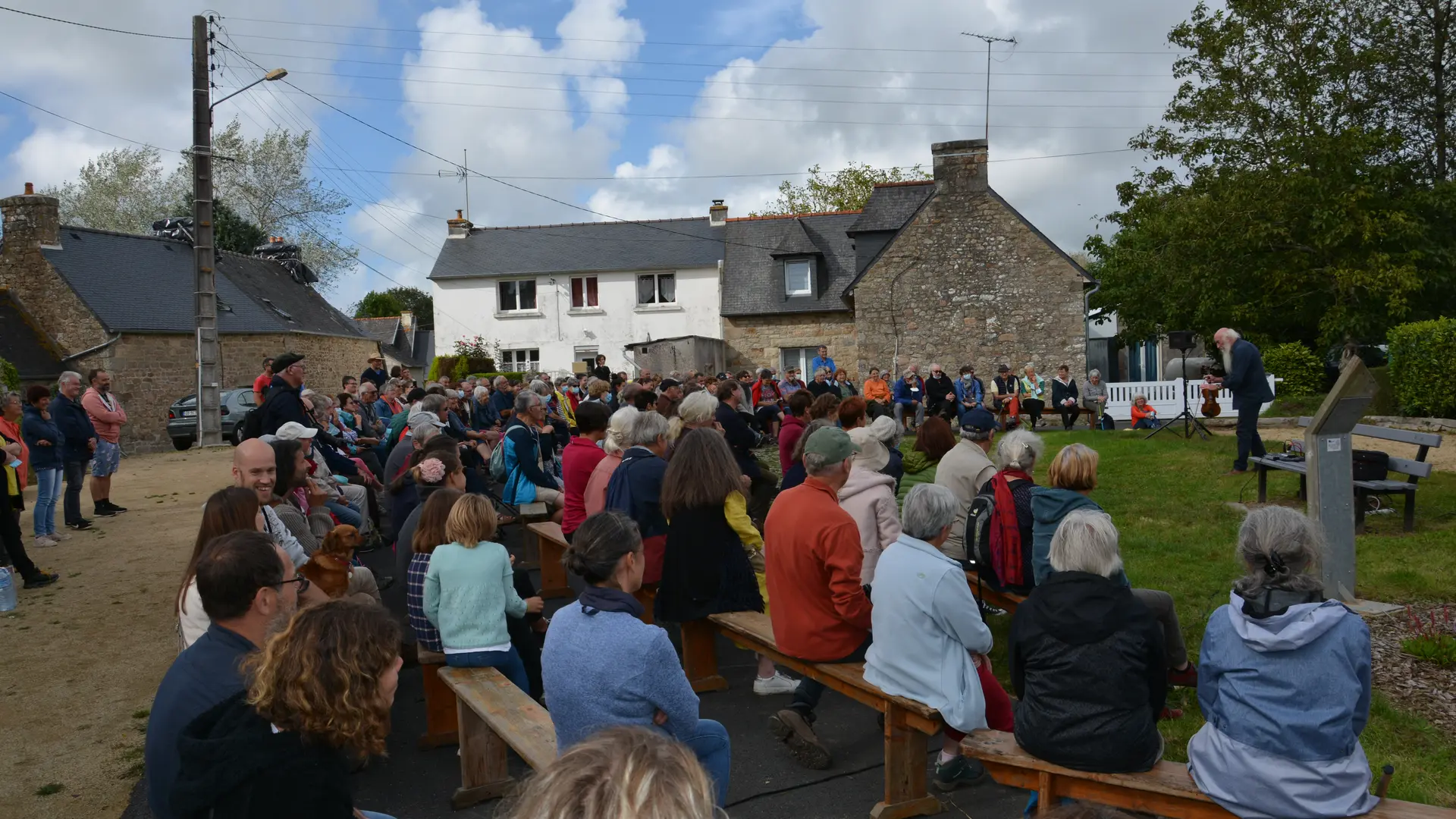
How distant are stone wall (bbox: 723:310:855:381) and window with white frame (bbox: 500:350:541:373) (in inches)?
293

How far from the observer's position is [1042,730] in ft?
12.2

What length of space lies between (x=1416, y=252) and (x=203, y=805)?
24283 millimetres

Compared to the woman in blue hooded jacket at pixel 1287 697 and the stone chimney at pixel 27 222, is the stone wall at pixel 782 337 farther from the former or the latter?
the woman in blue hooded jacket at pixel 1287 697

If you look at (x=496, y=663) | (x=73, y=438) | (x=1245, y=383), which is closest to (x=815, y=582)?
(x=496, y=663)

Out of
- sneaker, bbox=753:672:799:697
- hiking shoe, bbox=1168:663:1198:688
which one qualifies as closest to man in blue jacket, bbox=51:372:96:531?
sneaker, bbox=753:672:799:697

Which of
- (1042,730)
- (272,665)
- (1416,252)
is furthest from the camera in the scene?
(1416,252)

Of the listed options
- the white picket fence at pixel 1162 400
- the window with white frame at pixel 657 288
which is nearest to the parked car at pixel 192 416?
the window with white frame at pixel 657 288

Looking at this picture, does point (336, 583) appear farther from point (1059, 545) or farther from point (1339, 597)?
point (1339, 597)

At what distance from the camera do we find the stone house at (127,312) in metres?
25.6

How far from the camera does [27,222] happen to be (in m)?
26.5

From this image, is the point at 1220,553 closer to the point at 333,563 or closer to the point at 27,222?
the point at 333,563

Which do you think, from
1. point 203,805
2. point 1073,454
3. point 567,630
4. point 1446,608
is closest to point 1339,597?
point 1446,608

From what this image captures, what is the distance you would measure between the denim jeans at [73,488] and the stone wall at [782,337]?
22.4 meters

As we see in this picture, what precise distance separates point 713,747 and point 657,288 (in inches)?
1281
